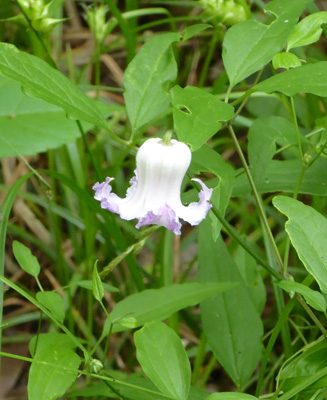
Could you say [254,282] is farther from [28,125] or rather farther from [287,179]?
[28,125]

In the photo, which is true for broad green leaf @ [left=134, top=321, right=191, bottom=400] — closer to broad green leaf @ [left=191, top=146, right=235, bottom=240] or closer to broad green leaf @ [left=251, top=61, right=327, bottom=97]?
broad green leaf @ [left=191, top=146, right=235, bottom=240]

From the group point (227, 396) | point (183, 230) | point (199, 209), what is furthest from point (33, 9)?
point (183, 230)

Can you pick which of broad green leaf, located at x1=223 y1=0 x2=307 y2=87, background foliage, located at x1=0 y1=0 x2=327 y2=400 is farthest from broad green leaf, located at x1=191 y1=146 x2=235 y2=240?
broad green leaf, located at x1=223 y1=0 x2=307 y2=87

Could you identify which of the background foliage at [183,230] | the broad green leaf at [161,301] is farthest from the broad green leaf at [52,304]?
the broad green leaf at [161,301]

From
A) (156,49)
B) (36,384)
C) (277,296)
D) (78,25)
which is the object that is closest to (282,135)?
(156,49)

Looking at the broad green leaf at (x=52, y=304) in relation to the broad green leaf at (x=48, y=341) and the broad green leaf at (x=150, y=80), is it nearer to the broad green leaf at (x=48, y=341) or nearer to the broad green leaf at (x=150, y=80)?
the broad green leaf at (x=48, y=341)
